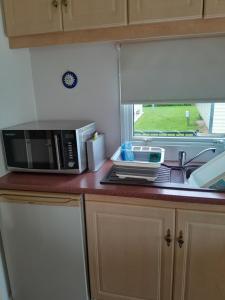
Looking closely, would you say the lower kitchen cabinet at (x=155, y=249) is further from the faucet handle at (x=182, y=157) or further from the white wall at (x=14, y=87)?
the white wall at (x=14, y=87)

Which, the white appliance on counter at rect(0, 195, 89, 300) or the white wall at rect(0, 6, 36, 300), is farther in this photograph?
the white wall at rect(0, 6, 36, 300)

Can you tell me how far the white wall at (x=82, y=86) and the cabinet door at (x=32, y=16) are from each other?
34cm

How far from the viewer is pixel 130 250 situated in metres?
1.42

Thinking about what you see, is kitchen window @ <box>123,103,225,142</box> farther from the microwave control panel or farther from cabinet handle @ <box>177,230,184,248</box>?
cabinet handle @ <box>177,230,184,248</box>

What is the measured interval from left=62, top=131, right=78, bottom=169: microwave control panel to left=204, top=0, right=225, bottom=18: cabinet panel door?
3.23 feet

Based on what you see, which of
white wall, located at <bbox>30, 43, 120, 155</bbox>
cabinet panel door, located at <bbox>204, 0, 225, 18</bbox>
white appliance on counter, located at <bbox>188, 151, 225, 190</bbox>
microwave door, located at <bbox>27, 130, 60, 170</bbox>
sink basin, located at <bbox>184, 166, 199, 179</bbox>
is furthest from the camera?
white wall, located at <bbox>30, 43, 120, 155</bbox>

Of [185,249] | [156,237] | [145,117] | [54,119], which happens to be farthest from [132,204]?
[54,119]

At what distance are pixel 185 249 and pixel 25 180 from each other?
106 centimetres

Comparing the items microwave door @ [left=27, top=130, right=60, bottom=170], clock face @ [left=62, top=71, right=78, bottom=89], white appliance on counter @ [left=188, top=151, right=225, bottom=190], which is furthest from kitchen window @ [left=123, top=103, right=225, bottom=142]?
microwave door @ [left=27, top=130, right=60, bottom=170]

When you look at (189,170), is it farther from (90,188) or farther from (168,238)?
(90,188)

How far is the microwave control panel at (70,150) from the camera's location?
1470mm

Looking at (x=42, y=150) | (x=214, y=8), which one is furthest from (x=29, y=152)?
(x=214, y=8)

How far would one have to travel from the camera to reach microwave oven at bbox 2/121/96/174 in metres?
1.49

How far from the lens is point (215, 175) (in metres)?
1.35
